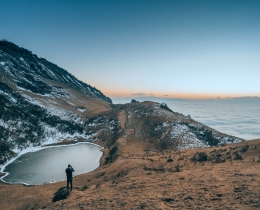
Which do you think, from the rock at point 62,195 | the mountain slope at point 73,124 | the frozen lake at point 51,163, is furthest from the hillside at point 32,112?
the rock at point 62,195

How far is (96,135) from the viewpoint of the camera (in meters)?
81.4

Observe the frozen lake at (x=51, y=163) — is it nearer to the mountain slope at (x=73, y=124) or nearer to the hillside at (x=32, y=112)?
the mountain slope at (x=73, y=124)

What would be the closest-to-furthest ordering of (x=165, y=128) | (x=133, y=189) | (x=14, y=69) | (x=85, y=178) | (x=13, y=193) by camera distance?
(x=133, y=189) < (x=13, y=193) < (x=85, y=178) < (x=165, y=128) < (x=14, y=69)

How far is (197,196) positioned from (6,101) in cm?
8613

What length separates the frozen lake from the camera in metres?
40.9

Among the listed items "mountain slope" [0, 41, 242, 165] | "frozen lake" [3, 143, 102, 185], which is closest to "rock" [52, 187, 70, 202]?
"frozen lake" [3, 143, 102, 185]

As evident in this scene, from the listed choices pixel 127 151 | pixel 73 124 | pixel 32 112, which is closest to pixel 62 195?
pixel 127 151

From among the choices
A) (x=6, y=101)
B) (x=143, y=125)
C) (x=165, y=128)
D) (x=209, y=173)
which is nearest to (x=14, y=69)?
(x=6, y=101)

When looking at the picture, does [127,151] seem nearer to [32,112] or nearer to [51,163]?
[51,163]

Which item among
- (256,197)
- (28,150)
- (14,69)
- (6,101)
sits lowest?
(28,150)

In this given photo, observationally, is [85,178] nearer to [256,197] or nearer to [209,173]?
[209,173]

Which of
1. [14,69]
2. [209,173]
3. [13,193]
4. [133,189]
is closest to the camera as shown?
[133,189]

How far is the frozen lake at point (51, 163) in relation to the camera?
40.9 metres

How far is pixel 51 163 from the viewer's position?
167 feet
